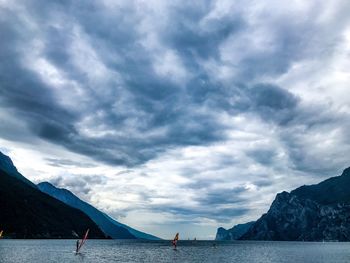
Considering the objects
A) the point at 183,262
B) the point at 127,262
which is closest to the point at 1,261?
the point at 127,262

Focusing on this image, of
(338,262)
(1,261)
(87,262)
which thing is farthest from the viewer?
(338,262)

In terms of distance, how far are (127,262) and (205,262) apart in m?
27.8

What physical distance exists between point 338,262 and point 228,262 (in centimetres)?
4077

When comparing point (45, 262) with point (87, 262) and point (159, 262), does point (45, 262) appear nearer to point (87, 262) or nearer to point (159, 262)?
point (87, 262)

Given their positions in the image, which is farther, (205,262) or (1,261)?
(205,262)

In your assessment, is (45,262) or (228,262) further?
(228,262)

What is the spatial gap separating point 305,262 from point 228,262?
2868 centimetres

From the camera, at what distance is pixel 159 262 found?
137875mm

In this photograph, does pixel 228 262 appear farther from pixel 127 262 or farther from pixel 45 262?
pixel 45 262

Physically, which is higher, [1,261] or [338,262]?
[338,262]

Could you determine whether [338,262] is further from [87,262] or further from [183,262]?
[87,262]

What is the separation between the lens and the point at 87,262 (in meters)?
133

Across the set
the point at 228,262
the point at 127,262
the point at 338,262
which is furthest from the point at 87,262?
the point at 338,262

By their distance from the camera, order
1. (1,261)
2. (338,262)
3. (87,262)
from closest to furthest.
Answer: (1,261) → (87,262) → (338,262)
